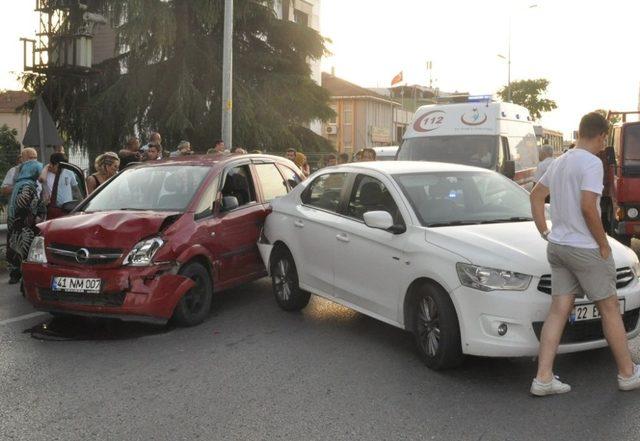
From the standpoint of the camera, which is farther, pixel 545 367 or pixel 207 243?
pixel 207 243

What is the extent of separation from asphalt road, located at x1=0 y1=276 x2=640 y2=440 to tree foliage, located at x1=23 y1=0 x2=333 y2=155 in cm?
1321

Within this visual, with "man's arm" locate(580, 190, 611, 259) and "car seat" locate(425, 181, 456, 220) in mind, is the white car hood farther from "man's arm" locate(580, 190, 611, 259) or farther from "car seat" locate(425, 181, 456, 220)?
"man's arm" locate(580, 190, 611, 259)

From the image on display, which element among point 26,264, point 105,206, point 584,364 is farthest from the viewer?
point 105,206

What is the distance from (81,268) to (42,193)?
317cm

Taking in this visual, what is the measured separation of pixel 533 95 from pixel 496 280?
70049mm

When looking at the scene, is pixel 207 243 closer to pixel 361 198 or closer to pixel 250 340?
pixel 250 340

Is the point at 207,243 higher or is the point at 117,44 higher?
the point at 117,44

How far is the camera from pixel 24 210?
8680mm

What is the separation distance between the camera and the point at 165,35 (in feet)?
60.8

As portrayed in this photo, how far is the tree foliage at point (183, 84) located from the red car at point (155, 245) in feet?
37.7

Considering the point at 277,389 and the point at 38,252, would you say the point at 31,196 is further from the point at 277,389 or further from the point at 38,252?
the point at 277,389

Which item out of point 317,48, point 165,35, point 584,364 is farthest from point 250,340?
point 317,48

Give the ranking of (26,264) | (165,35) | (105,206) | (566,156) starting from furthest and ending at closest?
1. (165,35)
2. (105,206)
3. (26,264)
4. (566,156)

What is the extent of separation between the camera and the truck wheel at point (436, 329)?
4918 mm
